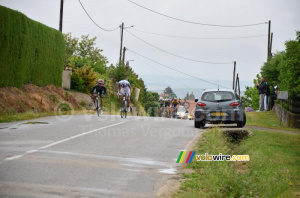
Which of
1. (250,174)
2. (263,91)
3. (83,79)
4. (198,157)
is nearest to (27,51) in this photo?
(83,79)

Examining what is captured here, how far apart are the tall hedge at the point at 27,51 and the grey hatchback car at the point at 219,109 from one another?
9.24m

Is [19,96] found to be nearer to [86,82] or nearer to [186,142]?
[186,142]

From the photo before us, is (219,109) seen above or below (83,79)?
below

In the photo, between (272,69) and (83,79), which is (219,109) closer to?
(272,69)

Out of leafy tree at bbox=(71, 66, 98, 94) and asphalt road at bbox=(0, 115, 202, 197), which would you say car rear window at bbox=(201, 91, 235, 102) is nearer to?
asphalt road at bbox=(0, 115, 202, 197)

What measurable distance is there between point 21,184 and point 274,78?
101 feet

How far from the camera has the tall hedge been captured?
2082 cm

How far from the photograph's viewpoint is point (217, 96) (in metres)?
18.0

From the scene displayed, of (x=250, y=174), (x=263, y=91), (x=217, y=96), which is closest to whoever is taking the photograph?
(x=250, y=174)

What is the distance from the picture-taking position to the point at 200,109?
58.4 ft

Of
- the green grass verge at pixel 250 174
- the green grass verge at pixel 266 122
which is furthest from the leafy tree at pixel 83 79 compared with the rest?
the green grass verge at pixel 250 174

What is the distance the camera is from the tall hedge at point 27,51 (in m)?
20.8

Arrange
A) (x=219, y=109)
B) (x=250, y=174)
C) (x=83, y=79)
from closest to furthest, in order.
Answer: (x=250, y=174), (x=219, y=109), (x=83, y=79)

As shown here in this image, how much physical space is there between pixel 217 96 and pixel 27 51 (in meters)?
10.8
